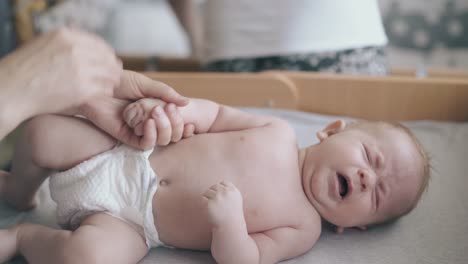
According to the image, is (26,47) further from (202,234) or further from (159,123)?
(202,234)

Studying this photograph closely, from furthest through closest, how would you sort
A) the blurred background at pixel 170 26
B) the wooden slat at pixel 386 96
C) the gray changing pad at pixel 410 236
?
1. the blurred background at pixel 170 26
2. the wooden slat at pixel 386 96
3. the gray changing pad at pixel 410 236

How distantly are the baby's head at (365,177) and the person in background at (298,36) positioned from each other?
1.72ft

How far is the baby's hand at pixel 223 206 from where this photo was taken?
2.30 ft

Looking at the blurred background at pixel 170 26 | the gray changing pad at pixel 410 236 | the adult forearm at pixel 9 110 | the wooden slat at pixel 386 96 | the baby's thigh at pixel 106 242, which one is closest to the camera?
the adult forearm at pixel 9 110

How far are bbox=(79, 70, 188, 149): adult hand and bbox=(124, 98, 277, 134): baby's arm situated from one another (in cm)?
2

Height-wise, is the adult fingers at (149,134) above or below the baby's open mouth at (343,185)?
above

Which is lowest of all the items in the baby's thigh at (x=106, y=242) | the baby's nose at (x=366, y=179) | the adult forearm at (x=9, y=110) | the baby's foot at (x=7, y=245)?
the baby's foot at (x=7, y=245)

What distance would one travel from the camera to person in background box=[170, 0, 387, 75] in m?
1.32

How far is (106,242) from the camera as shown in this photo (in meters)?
0.71

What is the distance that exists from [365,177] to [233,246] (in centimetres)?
27

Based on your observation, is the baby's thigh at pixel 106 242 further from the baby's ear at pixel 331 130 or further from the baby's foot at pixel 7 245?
the baby's ear at pixel 331 130

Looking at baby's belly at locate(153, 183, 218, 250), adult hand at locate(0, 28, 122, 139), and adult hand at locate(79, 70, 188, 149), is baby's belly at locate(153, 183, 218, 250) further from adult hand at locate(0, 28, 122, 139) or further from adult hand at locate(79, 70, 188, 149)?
A: adult hand at locate(0, 28, 122, 139)

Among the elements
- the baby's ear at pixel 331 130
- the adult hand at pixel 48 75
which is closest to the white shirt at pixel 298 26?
the baby's ear at pixel 331 130

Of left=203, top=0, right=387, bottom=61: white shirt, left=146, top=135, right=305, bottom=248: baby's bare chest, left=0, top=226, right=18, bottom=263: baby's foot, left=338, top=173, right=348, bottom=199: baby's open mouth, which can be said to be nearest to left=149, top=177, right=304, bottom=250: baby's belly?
left=146, top=135, right=305, bottom=248: baby's bare chest
